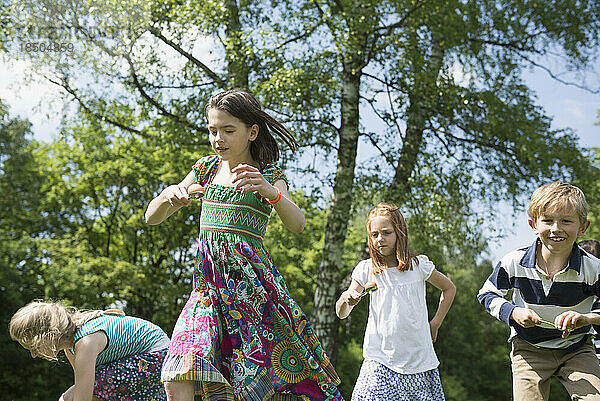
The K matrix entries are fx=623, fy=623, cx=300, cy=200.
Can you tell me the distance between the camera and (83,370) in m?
3.15

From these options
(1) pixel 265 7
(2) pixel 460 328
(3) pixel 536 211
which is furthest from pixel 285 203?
(2) pixel 460 328

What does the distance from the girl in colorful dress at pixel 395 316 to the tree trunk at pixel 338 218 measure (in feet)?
16.0

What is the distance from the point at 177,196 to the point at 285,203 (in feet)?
1.49

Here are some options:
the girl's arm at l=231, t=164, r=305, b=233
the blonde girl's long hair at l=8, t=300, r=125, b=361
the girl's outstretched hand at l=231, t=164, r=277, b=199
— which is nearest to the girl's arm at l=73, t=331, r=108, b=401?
the blonde girl's long hair at l=8, t=300, r=125, b=361

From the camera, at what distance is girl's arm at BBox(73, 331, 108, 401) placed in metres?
3.08

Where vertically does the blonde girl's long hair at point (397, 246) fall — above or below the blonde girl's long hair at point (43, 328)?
above

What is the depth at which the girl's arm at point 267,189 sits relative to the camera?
251cm

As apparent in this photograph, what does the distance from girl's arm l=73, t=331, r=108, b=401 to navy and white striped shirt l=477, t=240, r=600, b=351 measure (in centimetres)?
200

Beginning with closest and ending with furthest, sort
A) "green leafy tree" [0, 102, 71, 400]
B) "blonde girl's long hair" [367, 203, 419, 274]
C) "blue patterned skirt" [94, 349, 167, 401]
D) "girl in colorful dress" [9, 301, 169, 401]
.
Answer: "girl in colorful dress" [9, 301, 169, 401] → "blue patterned skirt" [94, 349, 167, 401] → "blonde girl's long hair" [367, 203, 419, 274] → "green leafy tree" [0, 102, 71, 400]

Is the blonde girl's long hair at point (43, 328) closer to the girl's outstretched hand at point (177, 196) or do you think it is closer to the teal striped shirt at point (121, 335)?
the teal striped shirt at point (121, 335)

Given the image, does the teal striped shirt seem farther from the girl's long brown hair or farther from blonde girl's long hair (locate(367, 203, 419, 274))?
blonde girl's long hair (locate(367, 203, 419, 274))

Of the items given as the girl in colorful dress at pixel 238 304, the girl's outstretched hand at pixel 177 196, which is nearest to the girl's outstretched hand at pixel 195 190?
the girl in colorful dress at pixel 238 304

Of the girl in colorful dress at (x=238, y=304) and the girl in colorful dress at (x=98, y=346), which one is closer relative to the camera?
the girl in colorful dress at (x=238, y=304)

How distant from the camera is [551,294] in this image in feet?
10.0
